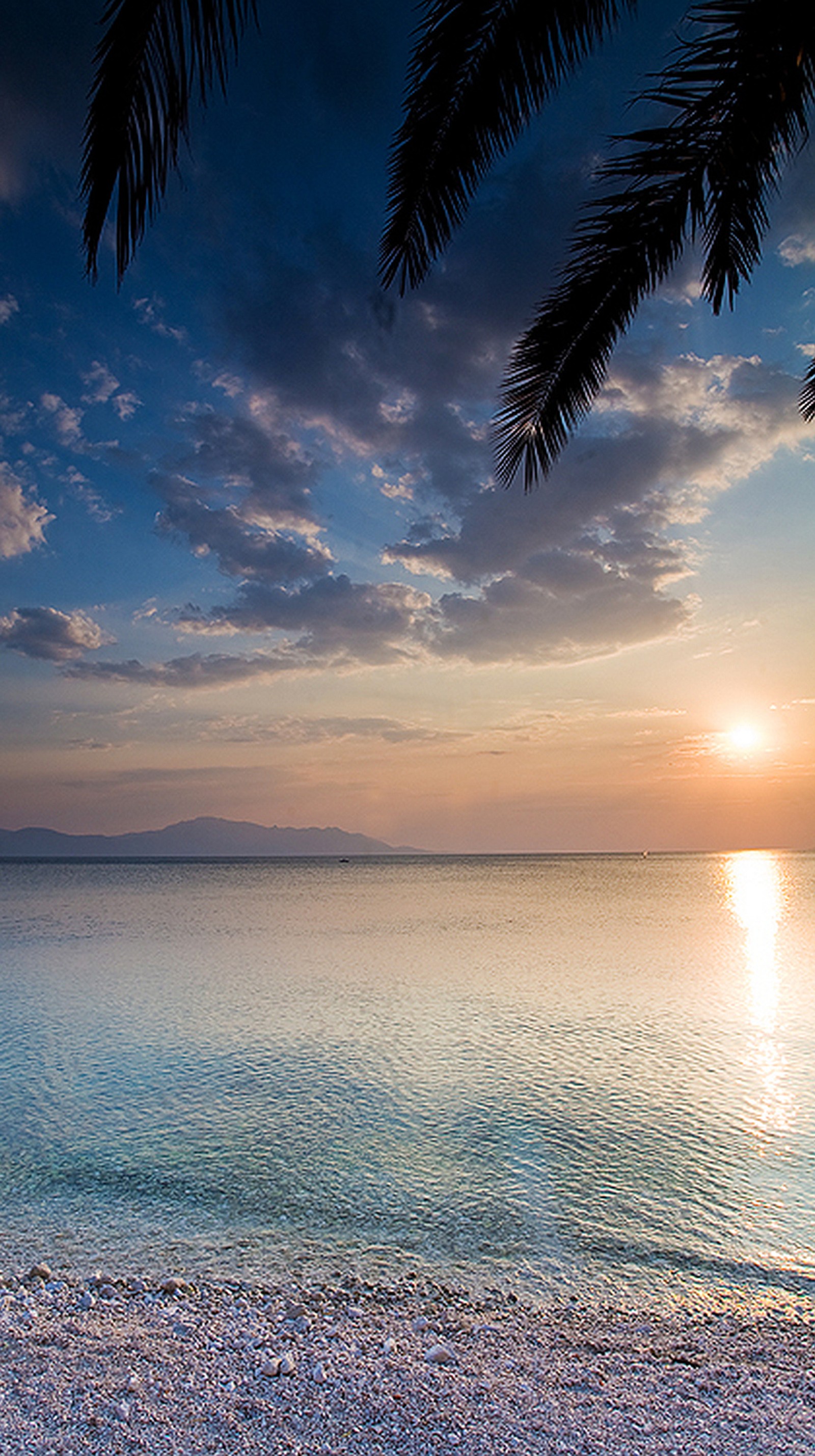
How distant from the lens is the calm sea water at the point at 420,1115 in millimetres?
6711

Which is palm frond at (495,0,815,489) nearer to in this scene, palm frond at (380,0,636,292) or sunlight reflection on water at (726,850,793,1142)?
palm frond at (380,0,636,292)

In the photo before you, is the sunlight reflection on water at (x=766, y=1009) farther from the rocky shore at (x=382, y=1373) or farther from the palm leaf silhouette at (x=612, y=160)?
the palm leaf silhouette at (x=612, y=160)

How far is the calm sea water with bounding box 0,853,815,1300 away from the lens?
6.71 metres

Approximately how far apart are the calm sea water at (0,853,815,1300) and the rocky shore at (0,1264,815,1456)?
627 millimetres

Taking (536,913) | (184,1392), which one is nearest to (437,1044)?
(184,1392)

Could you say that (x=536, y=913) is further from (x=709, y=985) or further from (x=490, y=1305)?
(x=490, y=1305)

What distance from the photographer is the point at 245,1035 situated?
15.2 m

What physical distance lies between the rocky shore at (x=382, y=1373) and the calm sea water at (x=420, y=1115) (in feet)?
2.06

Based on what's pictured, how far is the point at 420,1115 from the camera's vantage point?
34.1 feet

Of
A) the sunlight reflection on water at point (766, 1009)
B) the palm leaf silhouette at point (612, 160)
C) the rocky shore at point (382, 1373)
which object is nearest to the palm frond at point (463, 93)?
the palm leaf silhouette at point (612, 160)

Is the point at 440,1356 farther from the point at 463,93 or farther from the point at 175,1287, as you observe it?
the point at 463,93

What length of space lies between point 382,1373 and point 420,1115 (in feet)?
19.7

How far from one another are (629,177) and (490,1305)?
861 cm

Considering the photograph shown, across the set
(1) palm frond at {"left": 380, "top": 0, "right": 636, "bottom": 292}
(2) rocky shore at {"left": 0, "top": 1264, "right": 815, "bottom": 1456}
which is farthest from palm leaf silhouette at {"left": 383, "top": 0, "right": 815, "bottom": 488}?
(2) rocky shore at {"left": 0, "top": 1264, "right": 815, "bottom": 1456}
